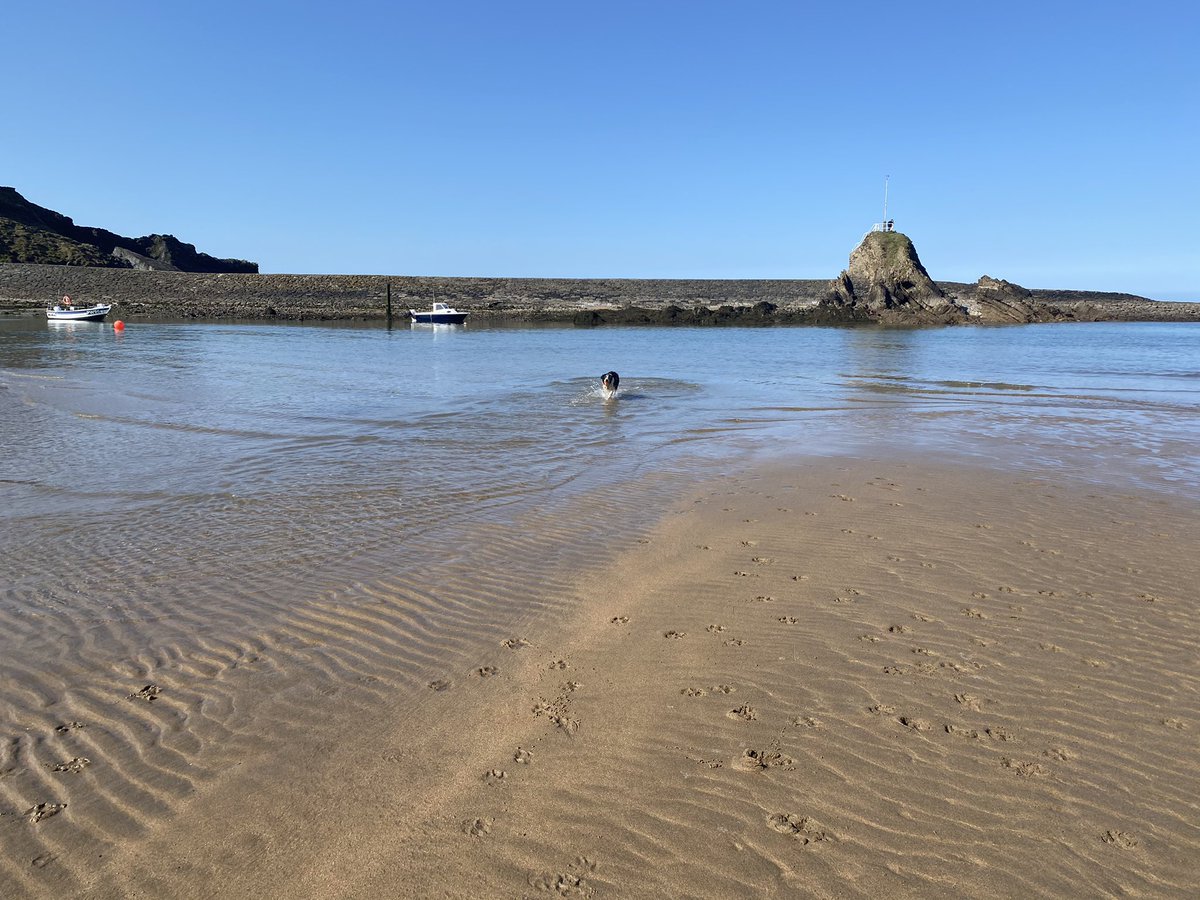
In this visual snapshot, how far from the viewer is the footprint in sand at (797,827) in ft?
11.0

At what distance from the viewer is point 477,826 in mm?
3438

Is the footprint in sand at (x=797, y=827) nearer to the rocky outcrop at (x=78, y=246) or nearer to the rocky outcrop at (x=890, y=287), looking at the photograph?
the rocky outcrop at (x=890, y=287)

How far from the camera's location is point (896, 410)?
707 inches

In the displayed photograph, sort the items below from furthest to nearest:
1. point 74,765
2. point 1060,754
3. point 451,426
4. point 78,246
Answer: point 78,246, point 451,426, point 1060,754, point 74,765

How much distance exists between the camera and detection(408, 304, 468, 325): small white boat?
6091cm

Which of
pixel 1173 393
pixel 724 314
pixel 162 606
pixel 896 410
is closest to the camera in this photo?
pixel 162 606

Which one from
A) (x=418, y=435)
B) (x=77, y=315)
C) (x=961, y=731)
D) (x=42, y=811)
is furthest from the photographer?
(x=77, y=315)

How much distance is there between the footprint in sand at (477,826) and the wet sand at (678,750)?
0.03 meters

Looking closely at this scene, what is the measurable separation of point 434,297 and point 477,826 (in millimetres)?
83376

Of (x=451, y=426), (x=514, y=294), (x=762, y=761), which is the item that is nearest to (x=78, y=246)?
(x=514, y=294)

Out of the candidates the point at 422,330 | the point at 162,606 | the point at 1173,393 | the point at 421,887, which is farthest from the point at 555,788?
the point at 422,330

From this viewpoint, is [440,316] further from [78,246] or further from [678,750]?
[78,246]

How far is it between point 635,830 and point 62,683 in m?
3.94

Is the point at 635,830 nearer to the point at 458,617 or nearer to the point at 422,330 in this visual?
the point at 458,617
